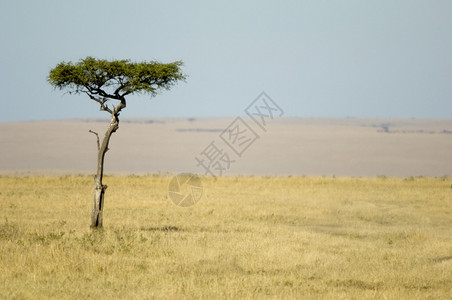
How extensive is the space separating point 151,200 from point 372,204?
13.1 m

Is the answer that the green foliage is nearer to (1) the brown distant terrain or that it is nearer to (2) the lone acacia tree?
(2) the lone acacia tree

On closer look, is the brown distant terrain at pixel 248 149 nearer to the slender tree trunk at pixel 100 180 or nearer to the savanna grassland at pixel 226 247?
the savanna grassland at pixel 226 247

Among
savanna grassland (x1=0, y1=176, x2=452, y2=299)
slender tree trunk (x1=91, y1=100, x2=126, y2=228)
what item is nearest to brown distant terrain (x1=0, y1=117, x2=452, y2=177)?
savanna grassland (x1=0, y1=176, x2=452, y2=299)

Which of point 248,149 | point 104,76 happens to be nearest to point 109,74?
point 104,76

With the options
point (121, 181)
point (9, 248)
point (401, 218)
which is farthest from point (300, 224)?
point (121, 181)

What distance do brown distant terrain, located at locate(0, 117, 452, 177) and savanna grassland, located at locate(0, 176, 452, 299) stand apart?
161ft

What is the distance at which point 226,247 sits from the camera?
20641 millimetres

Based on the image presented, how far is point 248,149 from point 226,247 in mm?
126881

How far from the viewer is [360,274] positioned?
16.8 meters

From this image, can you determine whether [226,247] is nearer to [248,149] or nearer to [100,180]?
[100,180]

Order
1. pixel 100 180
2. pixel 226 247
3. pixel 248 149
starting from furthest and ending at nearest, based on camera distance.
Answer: pixel 248 149 < pixel 100 180 < pixel 226 247

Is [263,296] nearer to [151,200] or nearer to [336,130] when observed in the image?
[151,200]

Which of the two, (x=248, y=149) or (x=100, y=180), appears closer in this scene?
(x=100, y=180)

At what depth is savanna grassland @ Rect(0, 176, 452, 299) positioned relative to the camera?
14.9m
